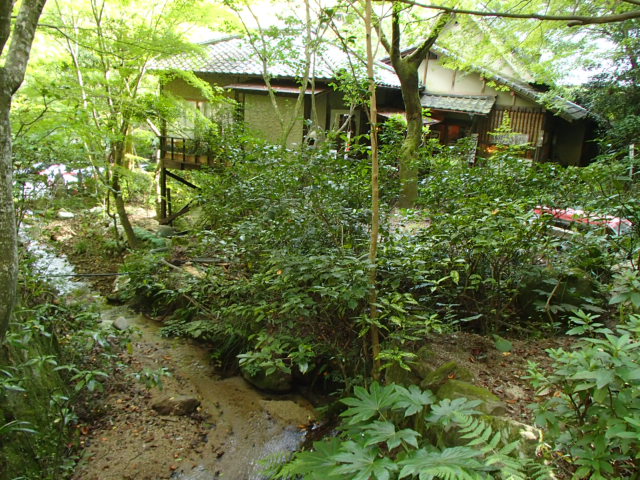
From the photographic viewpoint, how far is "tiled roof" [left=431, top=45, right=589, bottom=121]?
44.6 ft

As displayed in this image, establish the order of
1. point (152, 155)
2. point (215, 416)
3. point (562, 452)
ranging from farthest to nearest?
point (152, 155) → point (215, 416) → point (562, 452)

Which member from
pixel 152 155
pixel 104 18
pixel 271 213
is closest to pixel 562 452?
pixel 271 213

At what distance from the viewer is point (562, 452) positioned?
232 cm

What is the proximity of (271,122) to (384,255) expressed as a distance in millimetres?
11357

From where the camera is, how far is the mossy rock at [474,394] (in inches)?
111

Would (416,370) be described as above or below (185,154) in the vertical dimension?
below

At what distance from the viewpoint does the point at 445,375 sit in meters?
3.31

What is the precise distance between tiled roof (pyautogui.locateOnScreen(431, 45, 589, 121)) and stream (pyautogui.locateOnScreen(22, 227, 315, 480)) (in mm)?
12154

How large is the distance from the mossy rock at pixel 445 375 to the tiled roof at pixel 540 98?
12205 millimetres

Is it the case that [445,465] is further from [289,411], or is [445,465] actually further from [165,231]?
[165,231]

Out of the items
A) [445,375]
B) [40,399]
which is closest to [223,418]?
[40,399]

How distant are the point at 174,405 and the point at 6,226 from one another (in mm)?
3011

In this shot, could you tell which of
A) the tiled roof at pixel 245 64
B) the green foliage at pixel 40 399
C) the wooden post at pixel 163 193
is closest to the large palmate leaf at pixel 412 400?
the green foliage at pixel 40 399

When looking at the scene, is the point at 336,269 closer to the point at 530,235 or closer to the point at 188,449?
the point at 530,235
